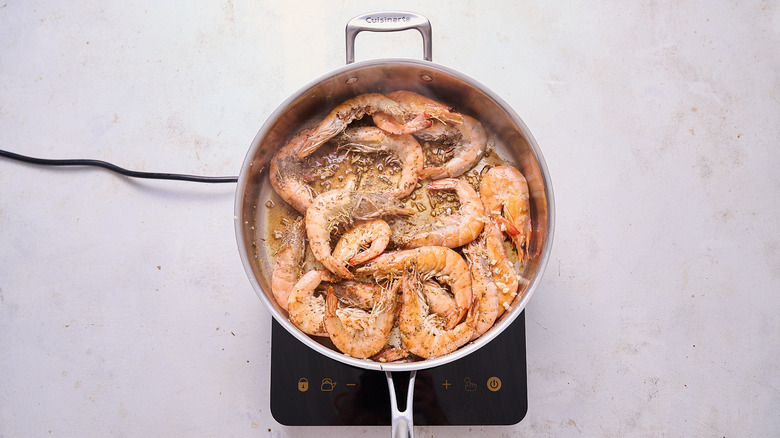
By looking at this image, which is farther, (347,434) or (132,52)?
(132,52)

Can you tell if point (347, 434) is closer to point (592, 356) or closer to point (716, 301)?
point (592, 356)

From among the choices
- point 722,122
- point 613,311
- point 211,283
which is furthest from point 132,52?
point 722,122

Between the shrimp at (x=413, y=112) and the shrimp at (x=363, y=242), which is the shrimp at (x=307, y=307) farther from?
the shrimp at (x=413, y=112)

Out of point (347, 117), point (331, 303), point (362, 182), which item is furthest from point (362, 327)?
point (347, 117)

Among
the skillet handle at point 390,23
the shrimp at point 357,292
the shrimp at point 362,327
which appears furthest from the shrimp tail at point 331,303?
the skillet handle at point 390,23

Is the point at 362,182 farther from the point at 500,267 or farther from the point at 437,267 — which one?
the point at 500,267

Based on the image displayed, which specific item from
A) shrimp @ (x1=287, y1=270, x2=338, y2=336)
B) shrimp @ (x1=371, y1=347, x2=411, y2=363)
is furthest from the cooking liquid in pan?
shrimp @ (x1=371, y1=347, x2=411, y2=363)
